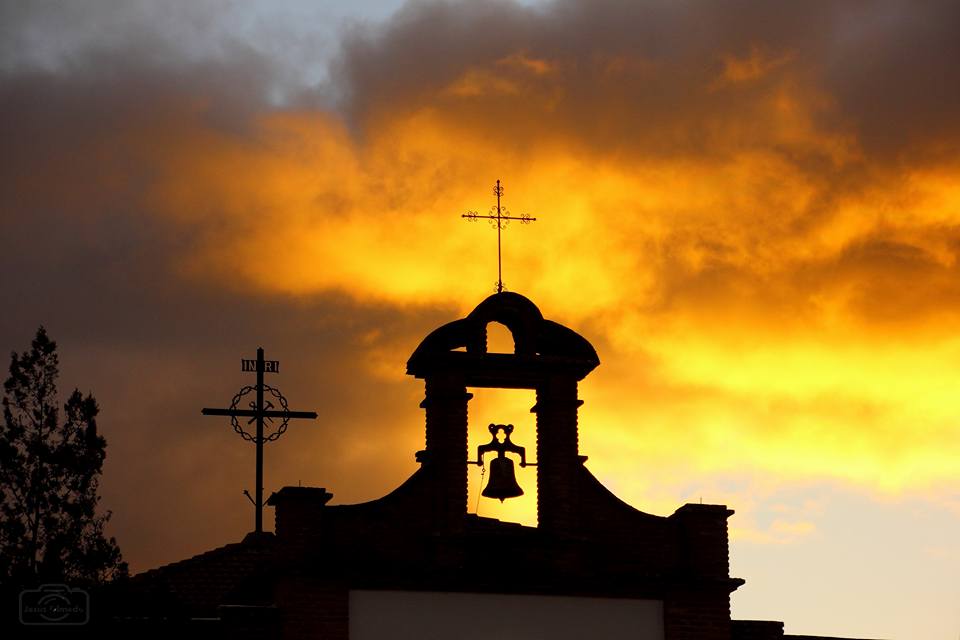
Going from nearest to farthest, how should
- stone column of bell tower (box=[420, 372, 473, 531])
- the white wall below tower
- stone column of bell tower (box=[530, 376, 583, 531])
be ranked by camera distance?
the white wall below tower
stone column of bell tower (box=[420, 372, 473, 531])
stone column of bell tower (box=[530, 376, 583, 531])

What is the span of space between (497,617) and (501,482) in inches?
66.0

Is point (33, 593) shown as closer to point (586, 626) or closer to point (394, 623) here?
point (394, 623)

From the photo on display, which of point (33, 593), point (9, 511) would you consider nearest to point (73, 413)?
point (9, 511)

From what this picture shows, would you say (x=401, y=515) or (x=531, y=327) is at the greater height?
(x=531, y=327)

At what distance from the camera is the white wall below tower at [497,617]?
77.8 ft

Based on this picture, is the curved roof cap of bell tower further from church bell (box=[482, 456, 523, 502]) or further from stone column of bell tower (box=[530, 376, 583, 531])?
church bell (box=[482, 456, 523, 502])

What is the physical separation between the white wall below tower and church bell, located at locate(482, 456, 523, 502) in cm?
131

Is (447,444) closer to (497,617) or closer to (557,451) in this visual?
(557,451)

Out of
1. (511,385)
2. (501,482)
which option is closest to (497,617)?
(501,482)

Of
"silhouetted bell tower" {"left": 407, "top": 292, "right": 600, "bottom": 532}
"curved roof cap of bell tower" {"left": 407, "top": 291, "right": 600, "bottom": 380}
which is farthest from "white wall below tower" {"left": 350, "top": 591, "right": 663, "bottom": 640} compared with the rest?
"curved roof cap of bell tower" {"left": 407, "top": 291, "right": 600, "bottom": 380}

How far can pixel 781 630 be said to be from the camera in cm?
2500

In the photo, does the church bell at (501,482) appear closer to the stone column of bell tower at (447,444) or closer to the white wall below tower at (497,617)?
the stone column of bell tower at (447,444)

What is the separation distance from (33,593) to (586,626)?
258 inches

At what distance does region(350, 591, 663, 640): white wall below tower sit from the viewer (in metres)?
23.7
